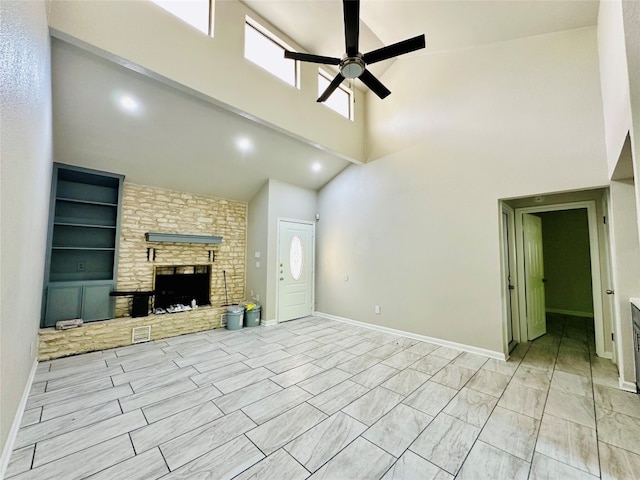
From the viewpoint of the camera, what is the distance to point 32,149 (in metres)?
2.19

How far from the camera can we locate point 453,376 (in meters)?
3.17

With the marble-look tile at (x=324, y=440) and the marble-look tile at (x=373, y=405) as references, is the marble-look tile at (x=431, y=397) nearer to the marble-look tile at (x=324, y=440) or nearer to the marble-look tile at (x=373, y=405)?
the marble-look tile at (x=373, y=405)

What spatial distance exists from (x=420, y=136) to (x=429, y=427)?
4.20 metres

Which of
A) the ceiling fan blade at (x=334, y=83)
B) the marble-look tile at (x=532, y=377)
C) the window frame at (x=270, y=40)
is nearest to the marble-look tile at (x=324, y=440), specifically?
the marble-look tile at (x=532, y=377)

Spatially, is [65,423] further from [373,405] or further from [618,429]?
[618,429]

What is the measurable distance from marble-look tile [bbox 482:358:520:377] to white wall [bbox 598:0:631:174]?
101 inches

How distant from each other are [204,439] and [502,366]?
→ 3.58 m

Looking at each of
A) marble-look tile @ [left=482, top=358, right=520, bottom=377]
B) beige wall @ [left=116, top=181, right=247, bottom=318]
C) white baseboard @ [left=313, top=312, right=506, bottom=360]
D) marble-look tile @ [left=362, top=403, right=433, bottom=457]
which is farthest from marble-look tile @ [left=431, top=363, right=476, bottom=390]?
beige wall @ [left=116, top=181, right=247, bottom=318]

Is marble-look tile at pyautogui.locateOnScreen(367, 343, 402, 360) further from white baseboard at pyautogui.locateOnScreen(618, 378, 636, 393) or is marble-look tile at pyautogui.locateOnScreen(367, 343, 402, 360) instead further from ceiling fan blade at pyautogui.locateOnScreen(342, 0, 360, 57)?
ceiling fan blade at pyautogui.locateOnScreen(342, 0, 360, 57)

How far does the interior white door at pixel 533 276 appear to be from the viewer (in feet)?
14.9

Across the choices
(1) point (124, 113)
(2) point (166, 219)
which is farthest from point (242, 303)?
(1) point (124, 113)

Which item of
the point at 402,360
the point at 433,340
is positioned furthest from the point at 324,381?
the point at 433,340

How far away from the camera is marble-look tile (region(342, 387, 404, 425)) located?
2359 millimetres

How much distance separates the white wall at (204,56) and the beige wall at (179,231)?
2502 mm
